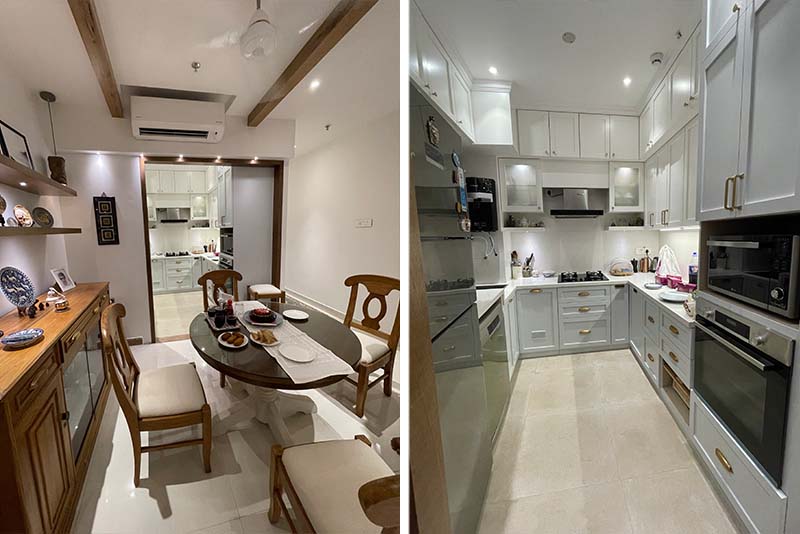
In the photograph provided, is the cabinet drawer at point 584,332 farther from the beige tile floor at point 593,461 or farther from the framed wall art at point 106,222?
the framed wall art at point 106,222

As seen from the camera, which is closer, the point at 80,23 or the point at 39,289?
the point at 80,23

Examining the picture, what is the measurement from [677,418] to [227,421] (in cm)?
68

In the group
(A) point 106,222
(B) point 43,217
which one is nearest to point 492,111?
(A) point 106,222

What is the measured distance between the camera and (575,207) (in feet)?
1.25

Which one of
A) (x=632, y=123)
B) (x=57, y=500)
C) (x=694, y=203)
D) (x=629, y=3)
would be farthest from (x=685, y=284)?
(x=57, y=500)

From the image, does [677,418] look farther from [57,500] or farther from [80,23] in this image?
[57,500]

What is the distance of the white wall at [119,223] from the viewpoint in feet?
1.85

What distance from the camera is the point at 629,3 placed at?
33 cm

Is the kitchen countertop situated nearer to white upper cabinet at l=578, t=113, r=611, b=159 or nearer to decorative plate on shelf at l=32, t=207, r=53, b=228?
white upper cabinet at l=578, t=113, r=611, b=159

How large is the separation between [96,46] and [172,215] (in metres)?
0.27

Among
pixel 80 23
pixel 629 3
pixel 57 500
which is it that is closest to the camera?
pixel 629 3

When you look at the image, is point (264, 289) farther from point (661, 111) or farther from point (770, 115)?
point (770, 115)

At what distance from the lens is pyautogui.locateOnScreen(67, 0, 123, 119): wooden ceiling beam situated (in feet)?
1.65

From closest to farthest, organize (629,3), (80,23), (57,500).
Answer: (629,3) < (80,23) < (57,500)
